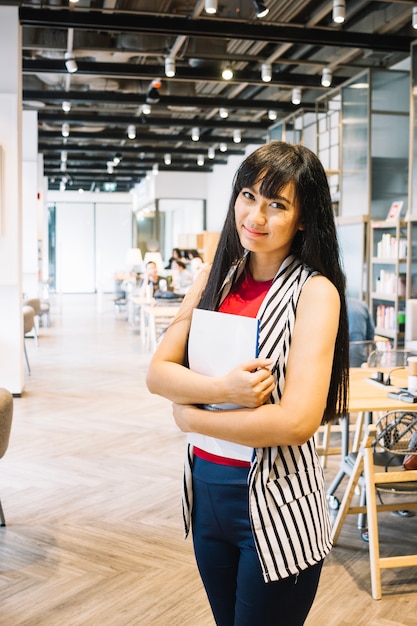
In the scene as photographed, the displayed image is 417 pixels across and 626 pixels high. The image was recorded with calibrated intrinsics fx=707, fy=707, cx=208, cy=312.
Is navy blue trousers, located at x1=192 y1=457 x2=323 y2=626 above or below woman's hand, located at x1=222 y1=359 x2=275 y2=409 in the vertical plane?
below

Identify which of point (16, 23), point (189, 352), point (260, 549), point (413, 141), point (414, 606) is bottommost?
point (414, 606)

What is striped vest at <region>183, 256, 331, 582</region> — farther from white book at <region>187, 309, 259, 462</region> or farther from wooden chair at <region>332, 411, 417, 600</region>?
wooden chair at <region>332, 411, 417, 600</region>

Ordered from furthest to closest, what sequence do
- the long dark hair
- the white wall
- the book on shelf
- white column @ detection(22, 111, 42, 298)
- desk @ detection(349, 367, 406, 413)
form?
the white wall → white column @ detection(22, 111, 42, 298) → the book on shelf → desk @ detection(349, 367, 406, 413) → the long dark hair

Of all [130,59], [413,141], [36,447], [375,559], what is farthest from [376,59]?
[375,559]

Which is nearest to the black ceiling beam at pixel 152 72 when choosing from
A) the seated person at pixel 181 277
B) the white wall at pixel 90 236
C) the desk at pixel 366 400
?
the seated person at pixel 181 277

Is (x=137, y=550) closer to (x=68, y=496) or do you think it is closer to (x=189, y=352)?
(x=68, y=496)

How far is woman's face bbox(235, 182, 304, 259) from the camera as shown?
1.48 metres

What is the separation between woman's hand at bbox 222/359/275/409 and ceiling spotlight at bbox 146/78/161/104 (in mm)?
10184

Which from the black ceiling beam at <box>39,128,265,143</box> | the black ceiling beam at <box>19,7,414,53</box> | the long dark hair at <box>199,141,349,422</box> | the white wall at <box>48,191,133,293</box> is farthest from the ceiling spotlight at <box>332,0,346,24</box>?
the white wall at <box>48,191,133,293</box>

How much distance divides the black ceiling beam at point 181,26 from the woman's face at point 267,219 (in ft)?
23.1

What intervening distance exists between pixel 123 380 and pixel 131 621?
5778 millimetres

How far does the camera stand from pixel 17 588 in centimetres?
323

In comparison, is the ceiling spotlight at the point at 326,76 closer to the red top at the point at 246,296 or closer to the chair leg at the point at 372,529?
the chair leg at the point at 372,529

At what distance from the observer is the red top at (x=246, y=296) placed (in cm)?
158
